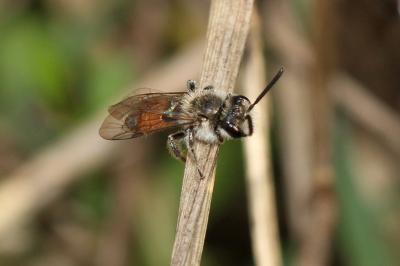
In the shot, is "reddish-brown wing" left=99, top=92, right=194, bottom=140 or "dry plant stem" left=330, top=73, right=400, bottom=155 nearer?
"reddish-brown wing" left=99, top=92, right=194, bottom=140

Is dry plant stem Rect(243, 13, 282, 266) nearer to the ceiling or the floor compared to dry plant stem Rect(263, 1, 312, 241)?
nearer to the floor

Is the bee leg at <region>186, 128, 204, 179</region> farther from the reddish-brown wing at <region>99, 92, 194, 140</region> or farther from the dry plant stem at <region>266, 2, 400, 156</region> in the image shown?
the dry plant stem at <region>266, 2, 400, 156</region>

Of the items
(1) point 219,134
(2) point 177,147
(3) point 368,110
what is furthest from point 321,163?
(1) point 219,134

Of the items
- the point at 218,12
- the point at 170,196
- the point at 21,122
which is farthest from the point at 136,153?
the point at 218,12

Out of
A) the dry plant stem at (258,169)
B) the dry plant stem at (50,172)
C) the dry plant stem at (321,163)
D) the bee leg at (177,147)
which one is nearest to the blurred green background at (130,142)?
the dry plant stem at (50,172)

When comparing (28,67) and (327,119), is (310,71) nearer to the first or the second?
(327,119)

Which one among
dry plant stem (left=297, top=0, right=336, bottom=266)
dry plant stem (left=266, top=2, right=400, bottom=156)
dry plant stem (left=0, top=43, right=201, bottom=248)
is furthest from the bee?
dry plant stem (left=266, top=2, right=400, bottom=156)

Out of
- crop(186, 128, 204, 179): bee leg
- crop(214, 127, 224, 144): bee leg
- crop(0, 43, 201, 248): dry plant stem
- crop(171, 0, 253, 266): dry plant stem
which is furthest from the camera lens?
crop(0, 43, 201, 248): dry plant stem
